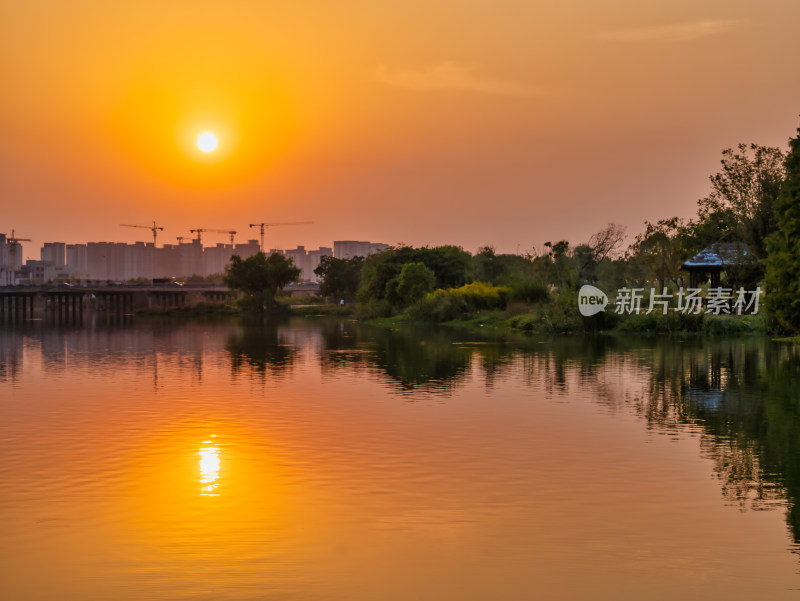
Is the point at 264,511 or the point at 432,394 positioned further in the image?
the point at 432,394

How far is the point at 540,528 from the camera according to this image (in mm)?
12586

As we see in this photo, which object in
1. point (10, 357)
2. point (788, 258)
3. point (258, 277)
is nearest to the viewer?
point (788, 258)

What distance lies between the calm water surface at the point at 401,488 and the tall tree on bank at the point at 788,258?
13863 mm

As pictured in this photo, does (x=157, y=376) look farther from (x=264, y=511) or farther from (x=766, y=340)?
(x=766, y=340)

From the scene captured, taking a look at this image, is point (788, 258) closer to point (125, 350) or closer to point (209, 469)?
point (125, 350)

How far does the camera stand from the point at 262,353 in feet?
152

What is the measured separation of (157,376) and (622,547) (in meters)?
24.5

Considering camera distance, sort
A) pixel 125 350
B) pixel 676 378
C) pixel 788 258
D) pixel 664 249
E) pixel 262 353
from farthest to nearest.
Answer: pixel 664 249 → pixel 125 350 → pixel 262 353 → pixel 788 258 → pixel 676 378

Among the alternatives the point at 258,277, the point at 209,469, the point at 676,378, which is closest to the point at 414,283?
the point at 258,277

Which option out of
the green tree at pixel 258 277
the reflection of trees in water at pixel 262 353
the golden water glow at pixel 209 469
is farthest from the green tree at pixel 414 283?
the golden water glow at pixel 209 469

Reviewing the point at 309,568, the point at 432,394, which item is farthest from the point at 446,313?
the point at 309,568

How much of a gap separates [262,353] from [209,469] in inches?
1179

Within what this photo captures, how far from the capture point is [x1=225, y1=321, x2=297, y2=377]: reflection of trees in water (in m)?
37.2

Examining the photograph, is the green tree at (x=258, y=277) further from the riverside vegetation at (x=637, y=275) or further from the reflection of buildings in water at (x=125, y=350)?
the reflection of buildings in water at (x=125, y=350)
